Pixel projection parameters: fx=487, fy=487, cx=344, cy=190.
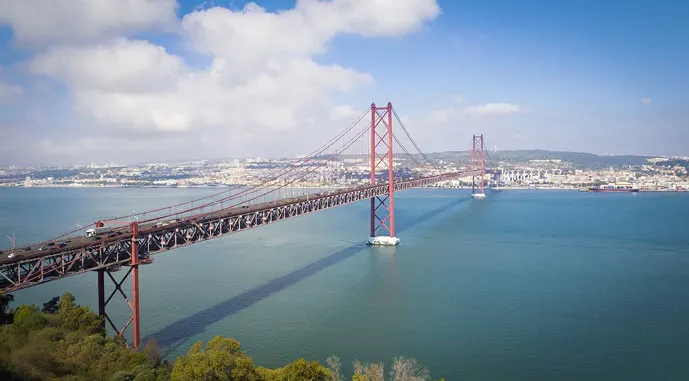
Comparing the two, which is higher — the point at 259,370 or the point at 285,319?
the point at 259,370

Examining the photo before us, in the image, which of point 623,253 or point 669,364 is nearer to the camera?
point 669,364

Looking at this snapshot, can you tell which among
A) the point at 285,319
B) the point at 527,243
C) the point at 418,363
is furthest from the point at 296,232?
the point at 418,363

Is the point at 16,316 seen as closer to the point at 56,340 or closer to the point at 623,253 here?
the point at 56,340

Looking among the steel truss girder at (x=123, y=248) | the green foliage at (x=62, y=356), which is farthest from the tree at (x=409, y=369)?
the steel truss girder at (x=123, y=248)

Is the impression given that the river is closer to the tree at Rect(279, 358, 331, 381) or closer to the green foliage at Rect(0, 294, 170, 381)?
the green foliage at Rect(0, 294, 170, 381)

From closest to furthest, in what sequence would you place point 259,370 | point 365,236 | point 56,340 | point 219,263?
point 259,370
point 56,340
point 219,263
point 365,236

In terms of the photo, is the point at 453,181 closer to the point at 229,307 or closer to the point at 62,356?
the point at 229,307

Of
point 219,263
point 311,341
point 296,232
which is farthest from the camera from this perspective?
point 296,232
